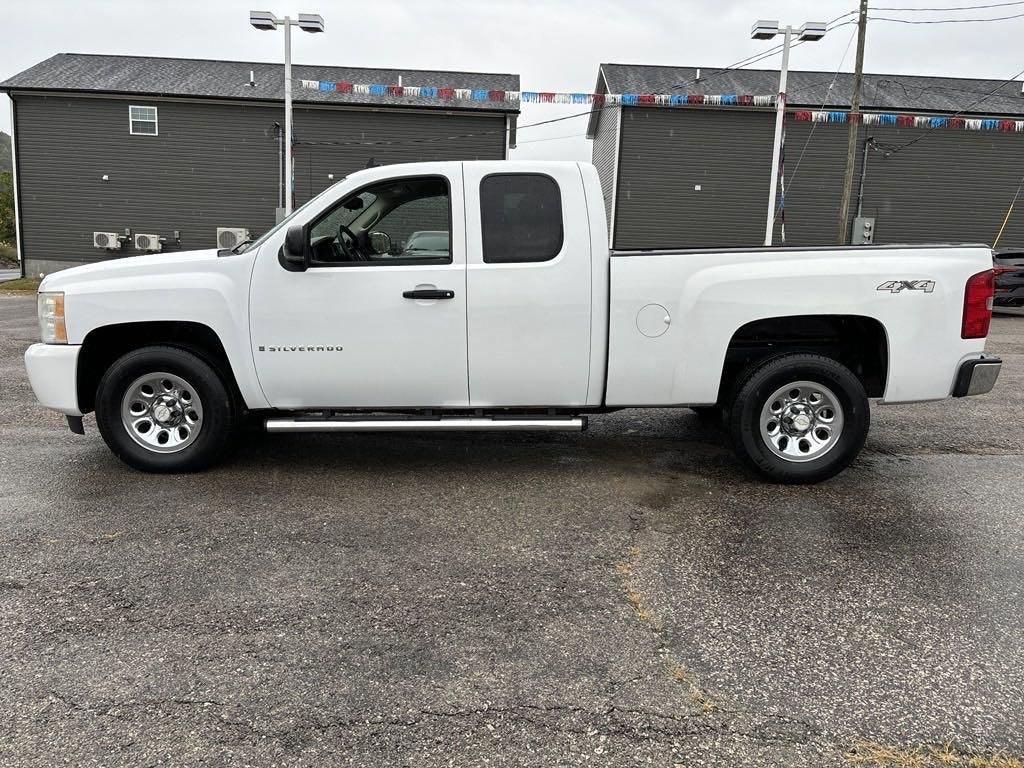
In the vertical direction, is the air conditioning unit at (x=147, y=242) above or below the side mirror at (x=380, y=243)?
below

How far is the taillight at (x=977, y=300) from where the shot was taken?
494 cm

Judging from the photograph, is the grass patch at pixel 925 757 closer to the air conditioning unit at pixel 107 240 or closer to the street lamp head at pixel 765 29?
the street lamp head at pixel 765 29

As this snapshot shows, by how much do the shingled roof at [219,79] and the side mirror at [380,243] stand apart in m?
18.5

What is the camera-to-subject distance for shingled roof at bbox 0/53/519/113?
23.5m

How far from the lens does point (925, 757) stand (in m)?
2.43

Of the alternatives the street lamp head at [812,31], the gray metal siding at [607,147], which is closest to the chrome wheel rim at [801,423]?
the street lamp head at [812,31]

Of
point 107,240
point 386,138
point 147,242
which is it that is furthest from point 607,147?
point 107,240

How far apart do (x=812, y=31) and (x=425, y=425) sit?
15.3 meters

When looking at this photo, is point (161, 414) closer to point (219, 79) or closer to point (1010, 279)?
point (1010, 279)

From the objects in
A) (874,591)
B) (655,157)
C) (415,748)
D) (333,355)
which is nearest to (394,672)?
(415,748)

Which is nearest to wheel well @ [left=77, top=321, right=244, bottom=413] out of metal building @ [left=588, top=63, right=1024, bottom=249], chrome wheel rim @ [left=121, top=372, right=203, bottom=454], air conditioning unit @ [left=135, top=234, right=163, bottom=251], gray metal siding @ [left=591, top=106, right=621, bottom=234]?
chrome wheel rim @ [left=121, top=372, right=203, bottom=454]

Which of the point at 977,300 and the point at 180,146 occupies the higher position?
the point at 180,146

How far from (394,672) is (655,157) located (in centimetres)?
2383

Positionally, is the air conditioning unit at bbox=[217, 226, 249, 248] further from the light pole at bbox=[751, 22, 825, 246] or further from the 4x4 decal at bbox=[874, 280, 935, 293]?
the 4x4 decal at bbox=[874, 280, 935, 293]
